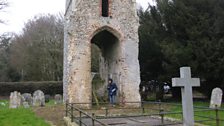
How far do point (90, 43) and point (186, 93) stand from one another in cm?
1247

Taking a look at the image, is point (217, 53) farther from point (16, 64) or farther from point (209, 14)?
point (16, 64)

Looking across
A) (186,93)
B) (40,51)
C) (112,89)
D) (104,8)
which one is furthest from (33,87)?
(186,93)

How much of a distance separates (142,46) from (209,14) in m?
6.22

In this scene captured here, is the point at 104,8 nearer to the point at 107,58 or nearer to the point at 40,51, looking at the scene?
the point at 107,58

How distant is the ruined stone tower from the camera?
18.6 metres

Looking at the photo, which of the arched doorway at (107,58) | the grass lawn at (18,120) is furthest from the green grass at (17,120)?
the arched doorway at (107,58)

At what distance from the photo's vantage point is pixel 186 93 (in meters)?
7.61

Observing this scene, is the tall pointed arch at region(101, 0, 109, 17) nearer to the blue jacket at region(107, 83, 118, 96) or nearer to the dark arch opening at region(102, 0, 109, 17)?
the dark arch opening at region(102, 0, 109, 17)

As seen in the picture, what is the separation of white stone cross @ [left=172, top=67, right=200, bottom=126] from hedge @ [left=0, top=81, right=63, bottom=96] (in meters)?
30.0

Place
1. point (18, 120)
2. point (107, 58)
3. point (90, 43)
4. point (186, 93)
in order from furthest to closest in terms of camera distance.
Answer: point (107, 58)
point (90, 43)
point (18, 120)
point (186, 93)

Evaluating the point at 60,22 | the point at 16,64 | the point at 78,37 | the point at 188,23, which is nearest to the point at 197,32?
the point at 188,23

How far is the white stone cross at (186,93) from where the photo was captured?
24.4ft

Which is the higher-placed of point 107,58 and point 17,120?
point 107,58

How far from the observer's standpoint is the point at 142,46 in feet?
87.2
